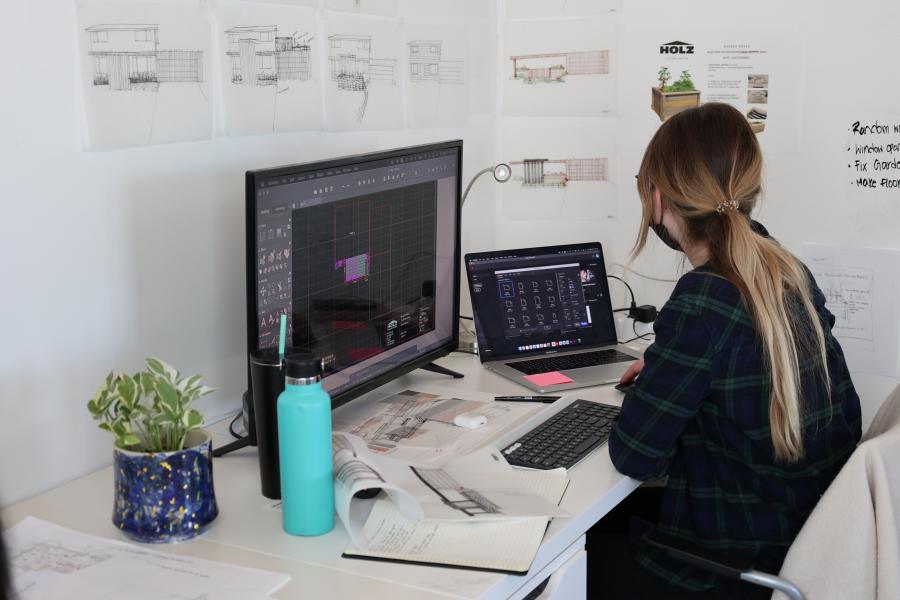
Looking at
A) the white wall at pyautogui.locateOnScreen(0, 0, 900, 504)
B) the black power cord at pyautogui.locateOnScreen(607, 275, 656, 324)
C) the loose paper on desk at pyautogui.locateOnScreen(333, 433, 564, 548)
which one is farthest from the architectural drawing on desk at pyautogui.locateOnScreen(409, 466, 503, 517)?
the black power cord at pyautogui.locateOnScreen(607, 275, 656, 324)

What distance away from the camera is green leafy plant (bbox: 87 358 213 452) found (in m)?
1.34

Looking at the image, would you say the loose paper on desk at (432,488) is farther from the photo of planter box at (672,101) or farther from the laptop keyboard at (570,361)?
the photo of planter box at (672,101)

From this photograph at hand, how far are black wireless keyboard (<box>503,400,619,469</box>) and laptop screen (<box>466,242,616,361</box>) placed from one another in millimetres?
334

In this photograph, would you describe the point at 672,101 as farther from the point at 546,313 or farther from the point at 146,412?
the point at 146,412

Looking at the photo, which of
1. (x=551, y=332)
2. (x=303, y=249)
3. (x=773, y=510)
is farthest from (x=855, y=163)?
(x=303, y=249)

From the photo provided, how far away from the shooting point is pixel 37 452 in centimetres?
154

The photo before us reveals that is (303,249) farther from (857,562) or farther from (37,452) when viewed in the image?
(857,562)

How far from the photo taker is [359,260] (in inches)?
70.2

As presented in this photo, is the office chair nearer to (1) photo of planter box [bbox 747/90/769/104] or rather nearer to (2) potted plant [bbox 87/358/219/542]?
(2) potted plant [bbox 87/358/219/542]

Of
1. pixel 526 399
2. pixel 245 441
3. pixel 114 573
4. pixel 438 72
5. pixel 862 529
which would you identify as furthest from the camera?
pixel 438 72

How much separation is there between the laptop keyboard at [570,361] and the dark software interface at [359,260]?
197mm

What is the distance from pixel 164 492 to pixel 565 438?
727 mm

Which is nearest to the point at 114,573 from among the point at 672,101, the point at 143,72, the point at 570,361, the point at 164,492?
the point at 164,492

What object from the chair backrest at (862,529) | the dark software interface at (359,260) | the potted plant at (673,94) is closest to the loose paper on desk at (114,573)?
the dark software interface at (359,260)
